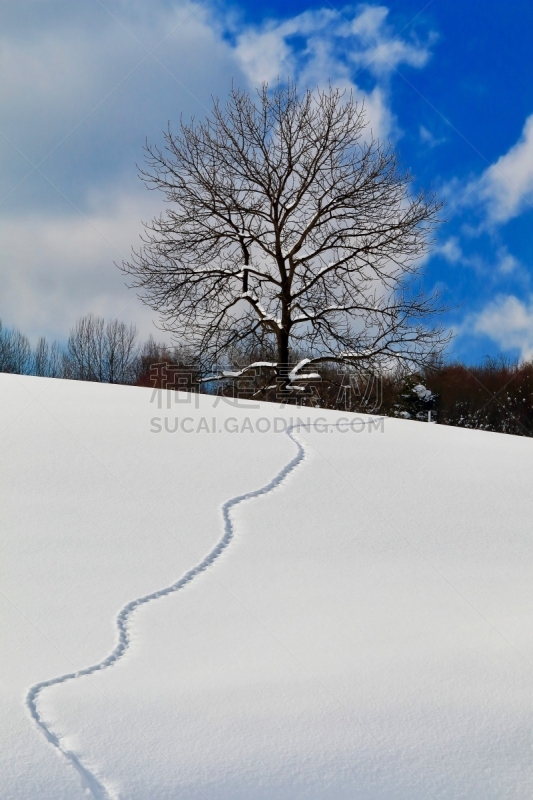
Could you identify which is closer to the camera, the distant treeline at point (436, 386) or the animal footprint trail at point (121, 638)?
the animal footprint trail at point (121, 638)

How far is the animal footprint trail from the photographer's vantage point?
5.32ft

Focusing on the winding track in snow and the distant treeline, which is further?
the distant treeline

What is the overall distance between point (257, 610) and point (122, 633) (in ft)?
1.78

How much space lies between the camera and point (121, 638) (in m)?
2.44

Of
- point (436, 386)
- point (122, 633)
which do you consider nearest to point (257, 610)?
point (122, 633)

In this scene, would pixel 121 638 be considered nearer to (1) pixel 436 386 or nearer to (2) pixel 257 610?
(2) pixel 257 610

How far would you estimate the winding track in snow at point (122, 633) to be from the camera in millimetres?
1631

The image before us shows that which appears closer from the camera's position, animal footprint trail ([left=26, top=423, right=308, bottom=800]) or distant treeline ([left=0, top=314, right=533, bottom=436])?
animal footprint trail ([left=26, top=423, right=308, bottom=800])

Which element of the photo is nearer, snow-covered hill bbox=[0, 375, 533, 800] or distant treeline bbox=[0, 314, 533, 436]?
snow-covered hill bbox=[0, 375, 533, 800]

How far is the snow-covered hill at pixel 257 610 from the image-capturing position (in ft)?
5.55

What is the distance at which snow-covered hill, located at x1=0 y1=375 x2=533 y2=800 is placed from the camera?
1.69m

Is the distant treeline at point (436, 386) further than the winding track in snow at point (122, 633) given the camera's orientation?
Yes

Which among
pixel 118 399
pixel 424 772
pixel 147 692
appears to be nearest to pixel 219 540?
pixel 147 692

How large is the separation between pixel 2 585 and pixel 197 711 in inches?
50.6
